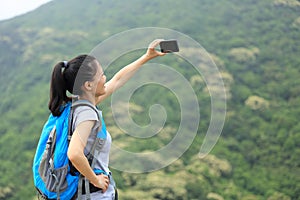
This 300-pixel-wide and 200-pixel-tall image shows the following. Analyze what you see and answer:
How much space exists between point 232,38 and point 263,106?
2443 mm

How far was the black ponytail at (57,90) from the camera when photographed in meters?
1.50

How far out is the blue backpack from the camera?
1.45m

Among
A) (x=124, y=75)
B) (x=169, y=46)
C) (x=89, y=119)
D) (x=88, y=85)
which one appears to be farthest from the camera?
(x=124, y=75)

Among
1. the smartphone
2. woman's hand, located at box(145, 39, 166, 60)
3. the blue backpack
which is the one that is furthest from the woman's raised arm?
the blue backpack

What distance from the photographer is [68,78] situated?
1.51 metres

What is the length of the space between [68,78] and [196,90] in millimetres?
7590

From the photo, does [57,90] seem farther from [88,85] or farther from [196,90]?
[196,90]

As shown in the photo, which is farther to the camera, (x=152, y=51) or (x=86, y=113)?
(x=152, y=51)

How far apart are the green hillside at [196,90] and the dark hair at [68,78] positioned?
509 centimetres

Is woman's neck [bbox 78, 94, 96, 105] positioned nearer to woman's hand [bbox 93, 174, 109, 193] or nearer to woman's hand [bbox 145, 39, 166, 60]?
woman's hand [bbox 93, 174, 109, 193]

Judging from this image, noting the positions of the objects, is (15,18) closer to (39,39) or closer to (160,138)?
(39,39)

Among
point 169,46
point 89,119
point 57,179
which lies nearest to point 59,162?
point 57,179

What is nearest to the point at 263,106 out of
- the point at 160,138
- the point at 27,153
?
the point at 160,138

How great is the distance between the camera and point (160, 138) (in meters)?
7.84
